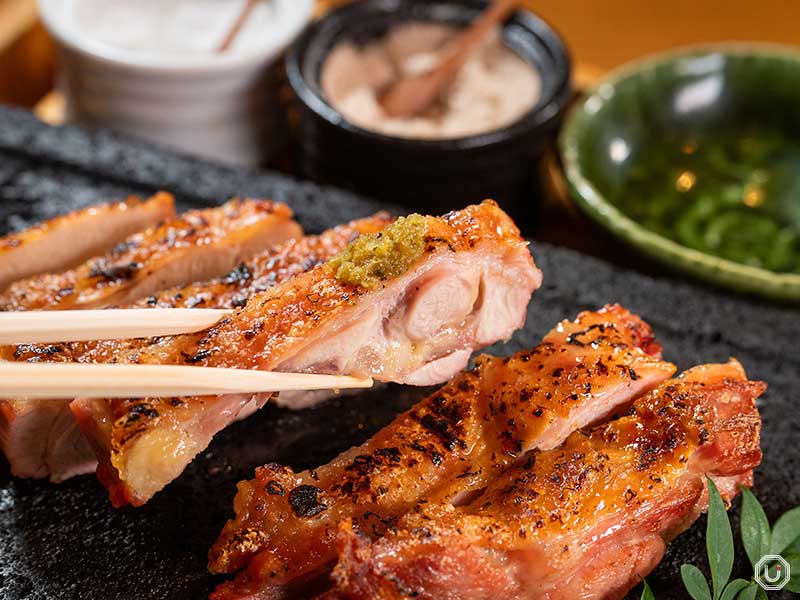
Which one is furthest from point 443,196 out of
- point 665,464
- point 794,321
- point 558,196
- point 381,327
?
point 665,464

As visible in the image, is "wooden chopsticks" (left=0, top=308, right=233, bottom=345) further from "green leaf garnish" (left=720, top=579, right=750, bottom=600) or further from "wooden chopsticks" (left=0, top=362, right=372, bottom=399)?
"green leaf garnish" (left=720, top=579, right=750, bottom=600)

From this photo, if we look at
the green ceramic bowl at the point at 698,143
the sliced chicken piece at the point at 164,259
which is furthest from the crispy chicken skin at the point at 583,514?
the green ceramic bowl at the point at 698,143

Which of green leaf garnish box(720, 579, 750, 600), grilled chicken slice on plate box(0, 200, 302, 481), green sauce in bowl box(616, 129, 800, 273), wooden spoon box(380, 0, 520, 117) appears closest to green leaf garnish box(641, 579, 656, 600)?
green leaf garnish box(720, 579, 750, 600)

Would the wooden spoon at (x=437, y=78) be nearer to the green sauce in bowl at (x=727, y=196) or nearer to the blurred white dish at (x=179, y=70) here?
the blurred white dish at (x=179, y=70)

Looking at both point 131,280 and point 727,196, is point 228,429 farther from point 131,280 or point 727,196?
point 727,196

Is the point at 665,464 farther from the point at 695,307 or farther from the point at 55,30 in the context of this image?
the point at 55,30
